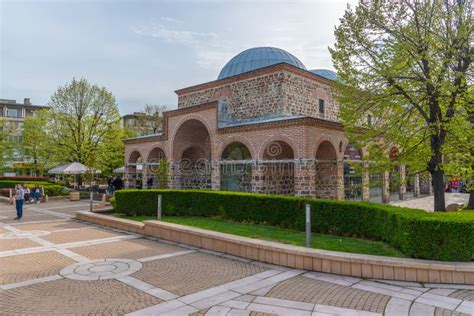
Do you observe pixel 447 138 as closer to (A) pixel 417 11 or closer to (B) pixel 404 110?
(B) pixel 404 110

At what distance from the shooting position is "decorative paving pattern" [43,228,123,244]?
9719mm

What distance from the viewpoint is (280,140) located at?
1611 centimetres

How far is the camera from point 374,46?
938 centimetres

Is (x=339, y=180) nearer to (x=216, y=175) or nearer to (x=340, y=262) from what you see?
(x=216, y=175)

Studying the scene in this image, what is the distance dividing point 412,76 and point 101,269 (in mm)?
9302

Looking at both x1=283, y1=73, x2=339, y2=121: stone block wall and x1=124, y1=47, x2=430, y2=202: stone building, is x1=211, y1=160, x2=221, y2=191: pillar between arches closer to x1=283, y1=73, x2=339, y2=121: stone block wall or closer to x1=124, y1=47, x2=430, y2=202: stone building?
x1=124, y1=47, x2=430, y2=202: stone building

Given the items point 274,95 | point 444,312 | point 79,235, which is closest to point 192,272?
point 444,312

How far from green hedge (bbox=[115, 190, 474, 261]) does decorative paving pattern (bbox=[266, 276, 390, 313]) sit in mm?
1829

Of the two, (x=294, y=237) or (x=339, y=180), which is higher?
(x=339, y=180)

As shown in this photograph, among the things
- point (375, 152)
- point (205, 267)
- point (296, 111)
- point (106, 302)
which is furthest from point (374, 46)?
point (296, 111)

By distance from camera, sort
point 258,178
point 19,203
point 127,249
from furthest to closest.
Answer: point 258,178 → point 19,203 → point 127,249

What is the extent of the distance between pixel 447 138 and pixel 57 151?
3092 cm

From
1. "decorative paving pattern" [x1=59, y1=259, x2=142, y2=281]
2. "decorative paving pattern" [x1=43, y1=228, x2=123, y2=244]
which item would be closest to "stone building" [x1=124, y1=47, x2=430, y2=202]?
"decorative paving pattern" [x1=43, y1=228, x2=123, y2=244]

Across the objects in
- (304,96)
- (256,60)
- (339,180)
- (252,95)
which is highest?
(256,60)
